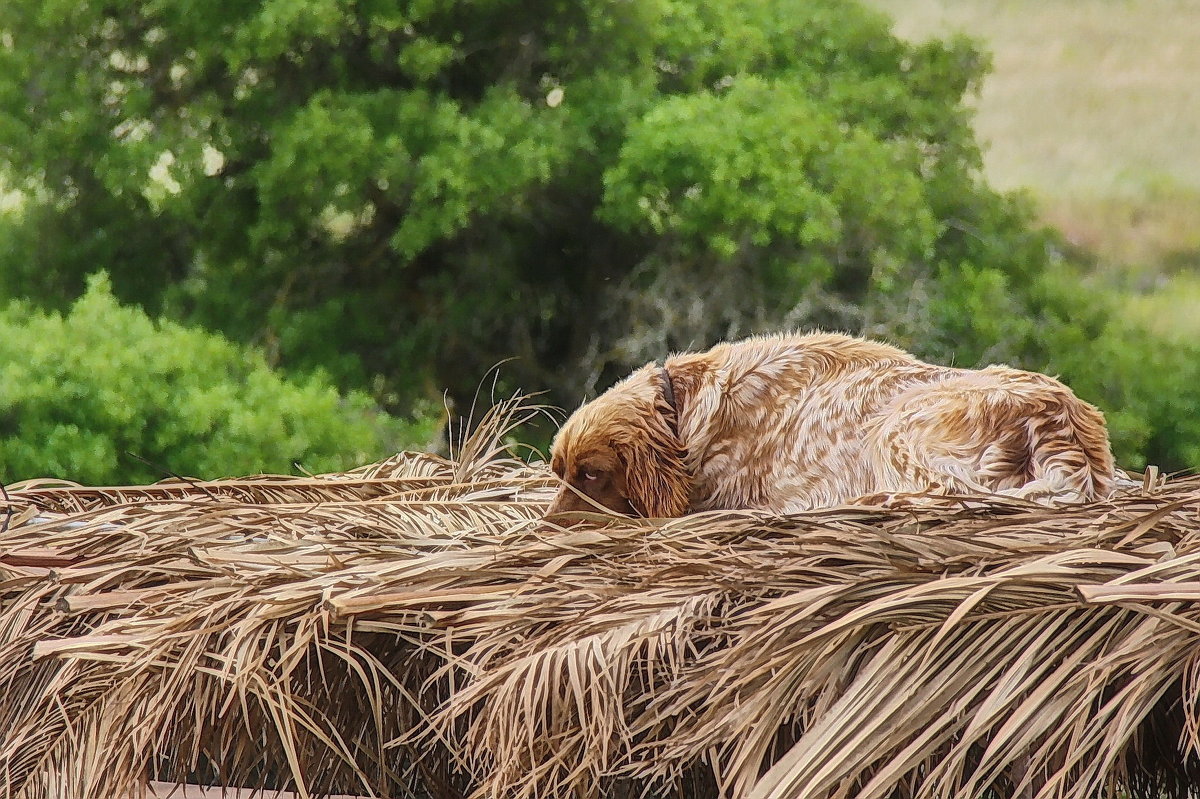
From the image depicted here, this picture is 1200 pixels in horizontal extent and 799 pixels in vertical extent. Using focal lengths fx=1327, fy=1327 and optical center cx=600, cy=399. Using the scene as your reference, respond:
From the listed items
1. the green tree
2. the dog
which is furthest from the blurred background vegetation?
the dog

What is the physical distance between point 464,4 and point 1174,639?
5.71m

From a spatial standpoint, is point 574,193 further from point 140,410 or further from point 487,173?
point 140,410

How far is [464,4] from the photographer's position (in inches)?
240

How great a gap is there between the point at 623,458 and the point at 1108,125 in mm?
6144

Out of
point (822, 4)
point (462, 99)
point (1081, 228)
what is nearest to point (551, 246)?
point (462, 99)

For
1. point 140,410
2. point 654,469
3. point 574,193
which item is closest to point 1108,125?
point 574,193

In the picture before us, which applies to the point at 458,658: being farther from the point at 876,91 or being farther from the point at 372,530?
the point at 876,91

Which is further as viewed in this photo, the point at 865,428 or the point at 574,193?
the point at 574,193

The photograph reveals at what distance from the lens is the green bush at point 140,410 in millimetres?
4469

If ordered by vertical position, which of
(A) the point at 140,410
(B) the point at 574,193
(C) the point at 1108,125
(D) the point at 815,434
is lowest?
(A) the point at 140,410

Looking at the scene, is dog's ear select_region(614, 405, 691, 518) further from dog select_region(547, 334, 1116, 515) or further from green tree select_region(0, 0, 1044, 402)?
green tree select_region(0, 0, 1044, 402)

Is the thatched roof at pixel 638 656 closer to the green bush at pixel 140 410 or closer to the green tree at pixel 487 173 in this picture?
the green bush at pixel 140 410

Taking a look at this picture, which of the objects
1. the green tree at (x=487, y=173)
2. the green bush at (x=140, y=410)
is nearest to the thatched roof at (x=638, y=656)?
the green bush at (x=140, y=410)

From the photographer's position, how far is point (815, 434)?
162 centimetres
